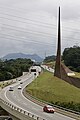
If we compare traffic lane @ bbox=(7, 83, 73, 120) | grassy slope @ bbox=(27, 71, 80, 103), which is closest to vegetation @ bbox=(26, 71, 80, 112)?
grassy slope @ bbox=(27, 71, 80, 103)

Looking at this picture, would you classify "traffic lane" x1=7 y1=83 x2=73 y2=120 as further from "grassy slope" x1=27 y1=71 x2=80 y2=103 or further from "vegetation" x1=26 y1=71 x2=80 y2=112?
"grassy slope" x1=27 y1=71 x2=80 y2=103

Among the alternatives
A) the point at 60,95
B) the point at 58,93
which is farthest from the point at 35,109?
the point at 58,93

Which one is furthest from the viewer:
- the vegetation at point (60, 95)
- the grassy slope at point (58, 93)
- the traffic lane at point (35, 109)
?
the grassy slope at point (58, 93)

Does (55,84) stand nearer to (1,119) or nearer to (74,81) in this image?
(74,81)

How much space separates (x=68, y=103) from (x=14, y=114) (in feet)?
87.0

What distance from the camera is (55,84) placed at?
98.9 m

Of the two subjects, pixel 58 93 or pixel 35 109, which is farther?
pixel 58 93

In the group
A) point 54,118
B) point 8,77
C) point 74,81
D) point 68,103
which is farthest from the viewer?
point 8,77

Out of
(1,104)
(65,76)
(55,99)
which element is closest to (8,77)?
(65,76)

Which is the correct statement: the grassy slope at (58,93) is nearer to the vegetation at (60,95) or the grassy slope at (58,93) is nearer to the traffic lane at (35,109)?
the vegetation at (60,95)

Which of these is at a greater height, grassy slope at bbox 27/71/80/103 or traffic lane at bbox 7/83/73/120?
traffic lane at bbox 7/83/73/120

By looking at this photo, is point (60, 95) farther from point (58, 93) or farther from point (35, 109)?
point (35, 109)

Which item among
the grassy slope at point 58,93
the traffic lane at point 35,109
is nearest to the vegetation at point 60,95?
the grassy slope at point 58,93

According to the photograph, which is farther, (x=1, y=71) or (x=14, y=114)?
(x=1, y=71)
